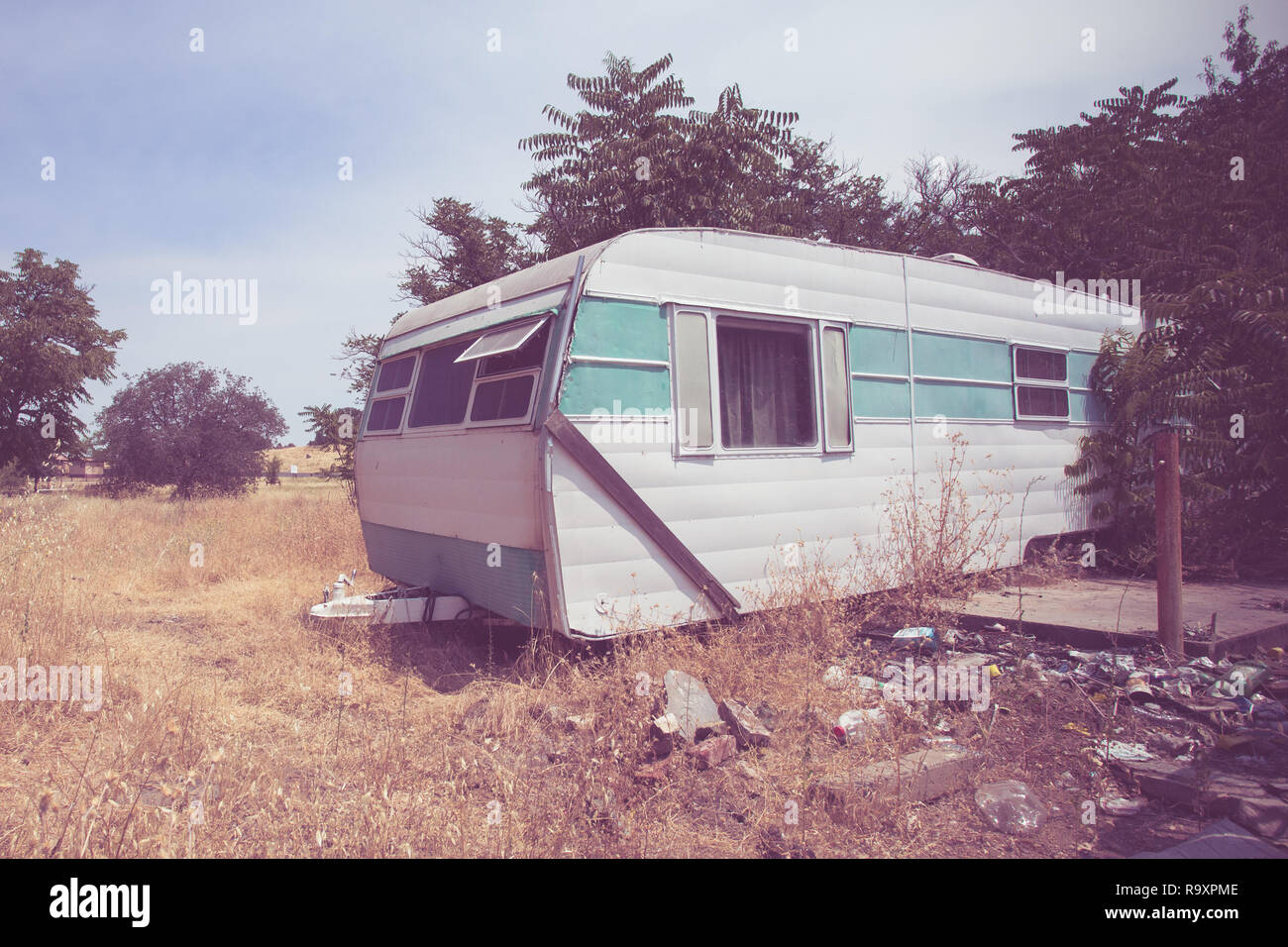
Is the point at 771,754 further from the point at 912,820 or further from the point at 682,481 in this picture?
the point at 682,481

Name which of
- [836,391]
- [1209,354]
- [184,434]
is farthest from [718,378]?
[184,434]

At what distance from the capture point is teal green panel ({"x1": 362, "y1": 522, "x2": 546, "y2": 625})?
5.19m

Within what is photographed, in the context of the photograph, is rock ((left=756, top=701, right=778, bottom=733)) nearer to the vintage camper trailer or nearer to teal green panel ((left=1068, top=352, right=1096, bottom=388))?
the vintage camper trailer

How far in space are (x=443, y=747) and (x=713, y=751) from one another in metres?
1.37

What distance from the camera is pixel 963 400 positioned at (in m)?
7.28

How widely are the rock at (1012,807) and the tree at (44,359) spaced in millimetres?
24519

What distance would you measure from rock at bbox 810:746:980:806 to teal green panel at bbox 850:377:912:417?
10.1 feet

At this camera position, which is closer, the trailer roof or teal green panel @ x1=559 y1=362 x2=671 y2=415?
teal green panel @ x1=559 y1=362 x2=671 y2=415

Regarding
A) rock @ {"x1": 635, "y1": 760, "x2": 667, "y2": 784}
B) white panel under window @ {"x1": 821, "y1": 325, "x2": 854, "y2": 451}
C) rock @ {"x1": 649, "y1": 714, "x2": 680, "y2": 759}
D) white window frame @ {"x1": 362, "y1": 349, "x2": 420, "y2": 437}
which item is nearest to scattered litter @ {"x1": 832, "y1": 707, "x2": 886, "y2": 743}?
rock @ {"x1": 649, "y1": 714, "x2": 680, "y2": 759}

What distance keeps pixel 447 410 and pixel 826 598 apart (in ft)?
10.2

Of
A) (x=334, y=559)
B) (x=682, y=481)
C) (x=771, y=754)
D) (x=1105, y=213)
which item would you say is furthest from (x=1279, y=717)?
(x=1105, y=213)

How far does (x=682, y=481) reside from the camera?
17.5 ft

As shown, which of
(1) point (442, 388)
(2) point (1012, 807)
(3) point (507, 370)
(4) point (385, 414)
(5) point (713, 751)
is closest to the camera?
(2) point (1012, 807)

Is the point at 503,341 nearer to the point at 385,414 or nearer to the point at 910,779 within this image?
the point at 385,414
